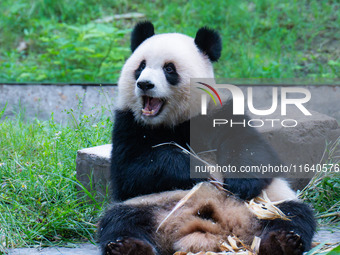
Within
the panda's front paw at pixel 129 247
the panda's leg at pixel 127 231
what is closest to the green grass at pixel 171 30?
the panda's leg at pixel 127 231

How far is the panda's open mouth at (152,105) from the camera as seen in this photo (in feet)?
11.4

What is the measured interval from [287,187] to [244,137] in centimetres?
50

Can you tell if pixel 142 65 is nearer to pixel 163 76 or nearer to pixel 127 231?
pixel 163 76

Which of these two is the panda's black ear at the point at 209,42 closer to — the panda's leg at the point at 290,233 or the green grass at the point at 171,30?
the panda's leg at the point at 290,233

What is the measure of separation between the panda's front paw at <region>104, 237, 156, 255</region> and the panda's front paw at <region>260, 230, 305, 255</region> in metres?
0.66

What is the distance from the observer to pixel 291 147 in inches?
179

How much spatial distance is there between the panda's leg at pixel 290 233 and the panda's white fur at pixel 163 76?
98 centimetres

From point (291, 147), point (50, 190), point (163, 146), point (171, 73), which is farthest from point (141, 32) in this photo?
point (291, 147)

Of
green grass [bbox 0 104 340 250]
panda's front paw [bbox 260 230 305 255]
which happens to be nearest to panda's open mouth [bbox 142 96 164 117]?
green grass [bbox 0 104 340 250]

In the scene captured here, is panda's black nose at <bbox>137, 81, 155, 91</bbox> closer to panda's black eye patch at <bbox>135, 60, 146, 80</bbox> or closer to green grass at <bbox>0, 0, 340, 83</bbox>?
panda's black eye patch at <bbox>135, 60, 146, 80</bbox>

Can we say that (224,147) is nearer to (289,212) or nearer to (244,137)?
(244,137)

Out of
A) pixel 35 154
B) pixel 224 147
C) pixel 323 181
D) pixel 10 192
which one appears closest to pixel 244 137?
pixel 224 147

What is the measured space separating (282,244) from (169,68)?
1419 millimetres

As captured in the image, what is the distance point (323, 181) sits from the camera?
14.0 ft
